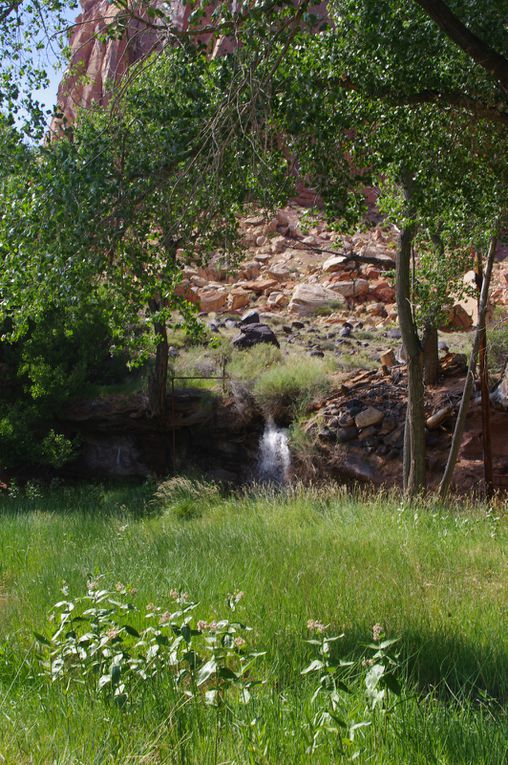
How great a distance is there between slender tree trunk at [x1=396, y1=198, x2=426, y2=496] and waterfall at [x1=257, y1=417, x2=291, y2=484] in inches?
206

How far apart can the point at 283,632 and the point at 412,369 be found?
7.72 meters

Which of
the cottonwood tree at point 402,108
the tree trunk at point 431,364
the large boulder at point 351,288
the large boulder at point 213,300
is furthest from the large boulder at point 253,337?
the cottonwood tree at point 402,108

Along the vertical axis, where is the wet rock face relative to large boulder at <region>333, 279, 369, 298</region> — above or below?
below

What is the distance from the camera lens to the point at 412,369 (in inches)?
478

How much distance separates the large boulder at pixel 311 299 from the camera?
99.6ft

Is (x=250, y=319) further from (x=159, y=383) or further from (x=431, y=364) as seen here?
(x=431, y=364)

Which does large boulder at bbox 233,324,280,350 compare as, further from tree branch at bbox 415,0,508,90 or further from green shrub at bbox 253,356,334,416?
tree branch at bbox 415,0,508,90

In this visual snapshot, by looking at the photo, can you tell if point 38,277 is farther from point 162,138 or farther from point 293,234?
point 293,234

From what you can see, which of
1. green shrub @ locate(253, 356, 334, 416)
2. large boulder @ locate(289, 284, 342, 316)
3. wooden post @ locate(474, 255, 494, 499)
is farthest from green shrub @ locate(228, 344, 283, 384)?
large boulder @ locate(289, 284, 342, 316)

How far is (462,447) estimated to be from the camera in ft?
50.1

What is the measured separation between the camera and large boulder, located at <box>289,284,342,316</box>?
30344mm

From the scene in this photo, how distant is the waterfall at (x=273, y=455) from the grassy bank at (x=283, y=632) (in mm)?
6016

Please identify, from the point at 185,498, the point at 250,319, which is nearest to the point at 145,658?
the point at 185,498

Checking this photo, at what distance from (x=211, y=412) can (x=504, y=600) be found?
13.6 metres
